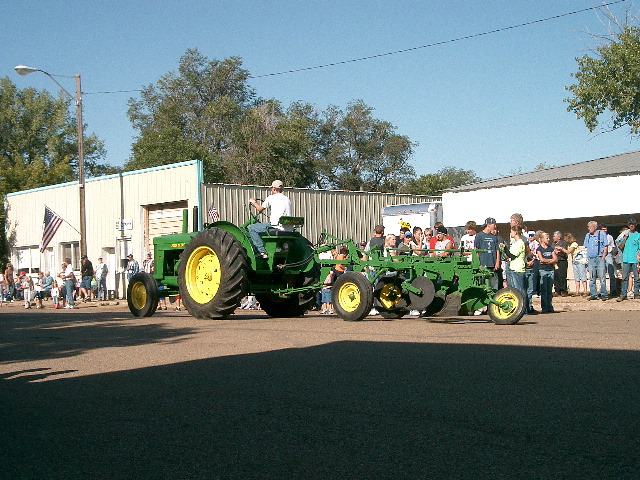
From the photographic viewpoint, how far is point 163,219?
3195 cm

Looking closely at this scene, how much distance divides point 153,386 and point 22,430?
64.9 inches

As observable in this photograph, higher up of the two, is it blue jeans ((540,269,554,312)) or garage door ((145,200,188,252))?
garage door ((145,200,188,252))

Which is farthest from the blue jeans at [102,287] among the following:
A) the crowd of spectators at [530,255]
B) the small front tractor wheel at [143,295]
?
the small front tractor wheel at [143,295]

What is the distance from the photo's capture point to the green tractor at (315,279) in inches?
515

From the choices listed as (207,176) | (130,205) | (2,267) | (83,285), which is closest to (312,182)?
(207,176)

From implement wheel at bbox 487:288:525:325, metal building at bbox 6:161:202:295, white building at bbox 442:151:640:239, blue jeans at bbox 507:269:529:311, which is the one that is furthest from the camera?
metal building at bbox 6:161:202:295

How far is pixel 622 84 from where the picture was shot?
33781 mm

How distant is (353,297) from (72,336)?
4.39 m

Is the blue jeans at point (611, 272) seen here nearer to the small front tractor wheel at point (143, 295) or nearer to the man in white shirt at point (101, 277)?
the small front tractor wheel at point (143, 295)

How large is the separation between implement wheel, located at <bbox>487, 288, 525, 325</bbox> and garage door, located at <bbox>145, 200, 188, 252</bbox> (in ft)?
64.1

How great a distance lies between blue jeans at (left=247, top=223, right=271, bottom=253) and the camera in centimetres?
1387

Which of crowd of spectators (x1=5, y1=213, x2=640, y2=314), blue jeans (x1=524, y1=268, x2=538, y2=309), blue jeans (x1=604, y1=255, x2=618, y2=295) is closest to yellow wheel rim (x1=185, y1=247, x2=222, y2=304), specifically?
crowd of spectators (x1=5, y1=213, x2=640, y2=314)

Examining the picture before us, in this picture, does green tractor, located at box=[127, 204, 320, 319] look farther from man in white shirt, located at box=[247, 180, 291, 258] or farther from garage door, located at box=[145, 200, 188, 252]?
garage door, located at box=[145, 200, 188, 252]

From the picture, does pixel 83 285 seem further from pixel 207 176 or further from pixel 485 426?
pixel 207 176
